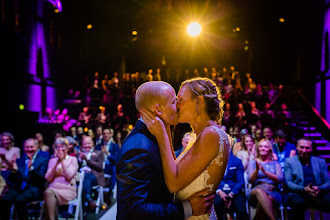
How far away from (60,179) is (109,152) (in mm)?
1807

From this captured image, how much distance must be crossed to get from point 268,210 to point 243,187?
0.58 metres

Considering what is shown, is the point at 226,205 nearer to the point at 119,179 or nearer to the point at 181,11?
the point at 119,179

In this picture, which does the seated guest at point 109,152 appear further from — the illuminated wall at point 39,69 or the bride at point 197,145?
the bride at point 197,145

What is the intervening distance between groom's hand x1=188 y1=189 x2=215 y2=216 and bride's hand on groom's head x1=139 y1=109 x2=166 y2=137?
0.49m

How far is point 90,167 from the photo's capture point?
19.1 feet

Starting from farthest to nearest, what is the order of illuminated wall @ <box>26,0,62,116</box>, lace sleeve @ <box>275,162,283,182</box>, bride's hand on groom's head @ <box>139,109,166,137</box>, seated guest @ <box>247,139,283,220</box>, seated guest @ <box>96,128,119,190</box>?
1. illuminated wall @ <box>26,0,62,116</box>
2. seated guest @ <box>96,128,119,190</box>
3. lace sleeve @ <box>275,162,283,182</box>
4. seated guest @ <box>247,139,283,220</box>
5. bride's hand on groom's head @ <box>139,109,166,137</box>

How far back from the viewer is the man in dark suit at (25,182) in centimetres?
492

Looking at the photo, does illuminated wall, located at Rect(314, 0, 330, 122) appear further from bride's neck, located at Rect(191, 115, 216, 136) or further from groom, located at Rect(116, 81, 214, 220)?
groom, located at Rect(116, 81, 214, 220)

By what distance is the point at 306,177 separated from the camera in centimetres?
479

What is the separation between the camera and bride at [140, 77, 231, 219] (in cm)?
178

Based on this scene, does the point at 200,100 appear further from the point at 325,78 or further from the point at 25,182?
the point at 325,78

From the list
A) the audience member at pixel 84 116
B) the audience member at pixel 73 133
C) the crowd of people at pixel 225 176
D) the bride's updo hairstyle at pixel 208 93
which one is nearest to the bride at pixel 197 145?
the bride's updo hairstyle at pixel 208 93

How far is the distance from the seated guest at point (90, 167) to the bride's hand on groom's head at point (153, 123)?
427 centimetres

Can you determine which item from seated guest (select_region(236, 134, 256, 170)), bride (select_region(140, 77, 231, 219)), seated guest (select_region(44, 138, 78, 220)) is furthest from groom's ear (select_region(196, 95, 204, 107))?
seated guest (select_region(236, 134, 256, 170))
